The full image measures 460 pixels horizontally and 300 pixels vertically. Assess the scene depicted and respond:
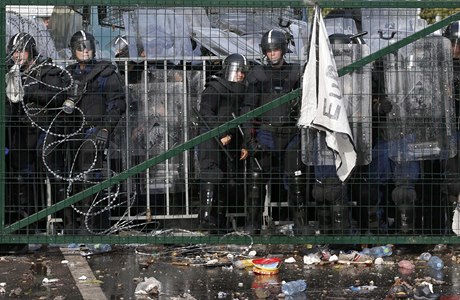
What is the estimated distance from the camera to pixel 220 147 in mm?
10117

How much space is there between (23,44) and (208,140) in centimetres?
173

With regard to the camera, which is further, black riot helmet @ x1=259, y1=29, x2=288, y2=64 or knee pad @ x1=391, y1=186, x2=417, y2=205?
black riot helmet @ x1=259, y1=29, x2=288, y2=64

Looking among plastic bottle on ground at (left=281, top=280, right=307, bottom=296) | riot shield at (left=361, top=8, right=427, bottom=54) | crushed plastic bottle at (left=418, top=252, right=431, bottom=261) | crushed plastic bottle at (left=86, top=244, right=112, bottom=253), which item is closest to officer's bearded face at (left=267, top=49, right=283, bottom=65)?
riot shield at (left=361, top=8, right=427, bottom=54)

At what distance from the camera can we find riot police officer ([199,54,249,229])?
991 cm

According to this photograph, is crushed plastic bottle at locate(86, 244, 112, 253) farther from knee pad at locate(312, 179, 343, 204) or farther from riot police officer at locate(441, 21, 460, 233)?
riot police officer at locate(441, 21, 460, 233)

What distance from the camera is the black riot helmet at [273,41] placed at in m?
10.1

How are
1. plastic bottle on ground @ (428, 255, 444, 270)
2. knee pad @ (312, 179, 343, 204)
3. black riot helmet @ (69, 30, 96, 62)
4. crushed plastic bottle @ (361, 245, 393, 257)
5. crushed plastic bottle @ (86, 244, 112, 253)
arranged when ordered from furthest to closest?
crushed plastic bottle @ (86, 244, 112, 253)
crushed plastic bottle @ (361, 245, 393, 257)
black riot helmet @ (69, 30, 96, 62)
knee pad @ (312, 179, 343, 204)
plastic bottle on ground @ (428, 255, 444, 270)

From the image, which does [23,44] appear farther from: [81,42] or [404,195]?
[404,195]

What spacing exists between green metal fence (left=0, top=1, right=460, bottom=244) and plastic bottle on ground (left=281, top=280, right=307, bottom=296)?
74 cm

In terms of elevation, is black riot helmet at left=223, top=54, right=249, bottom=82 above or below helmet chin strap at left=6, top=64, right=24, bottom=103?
above

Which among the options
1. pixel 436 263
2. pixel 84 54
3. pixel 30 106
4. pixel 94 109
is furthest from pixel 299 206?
pixel 30 106

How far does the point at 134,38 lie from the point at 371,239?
8.65ft

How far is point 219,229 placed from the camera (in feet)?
32.9

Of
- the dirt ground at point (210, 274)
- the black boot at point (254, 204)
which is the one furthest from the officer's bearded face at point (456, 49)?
the black boot at point (254, 204)
